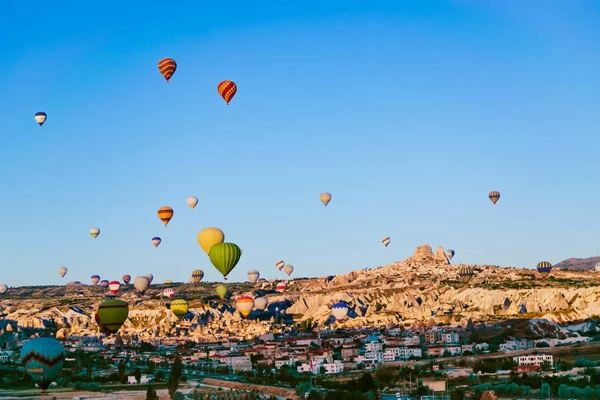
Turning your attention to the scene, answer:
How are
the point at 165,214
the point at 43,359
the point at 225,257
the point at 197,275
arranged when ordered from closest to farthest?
1. the point at 43,359
2. the point at 225,257
3. the point at 165,214
4. the point at 197,275

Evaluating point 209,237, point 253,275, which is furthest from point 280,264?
point 209,237

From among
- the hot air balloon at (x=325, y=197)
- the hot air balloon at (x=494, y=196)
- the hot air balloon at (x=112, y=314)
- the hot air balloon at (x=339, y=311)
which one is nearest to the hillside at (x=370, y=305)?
the hot air balloon at (x=339, y=311)

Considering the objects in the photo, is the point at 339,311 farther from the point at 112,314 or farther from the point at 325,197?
the point at 112,314

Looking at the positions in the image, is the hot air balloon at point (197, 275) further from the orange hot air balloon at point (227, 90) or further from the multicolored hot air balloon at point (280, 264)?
the orange hot air balloon at point (227, 90)

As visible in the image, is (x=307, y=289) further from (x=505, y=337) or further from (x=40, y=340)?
(x=40, y=340)

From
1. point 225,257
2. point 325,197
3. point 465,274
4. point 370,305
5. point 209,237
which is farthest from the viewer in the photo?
point 465,274

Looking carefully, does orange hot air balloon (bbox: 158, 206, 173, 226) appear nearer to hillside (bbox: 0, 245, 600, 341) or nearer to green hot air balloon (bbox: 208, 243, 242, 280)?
green hot air balloon (bbox: 208, 243, 242, 280)

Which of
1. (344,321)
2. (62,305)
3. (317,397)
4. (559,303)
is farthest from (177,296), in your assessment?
(317,397)

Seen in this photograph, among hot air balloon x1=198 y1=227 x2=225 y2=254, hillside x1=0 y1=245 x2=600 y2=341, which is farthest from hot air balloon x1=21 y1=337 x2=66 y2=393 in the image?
hillside x1=0 y1=245 x2=600 y2=341
